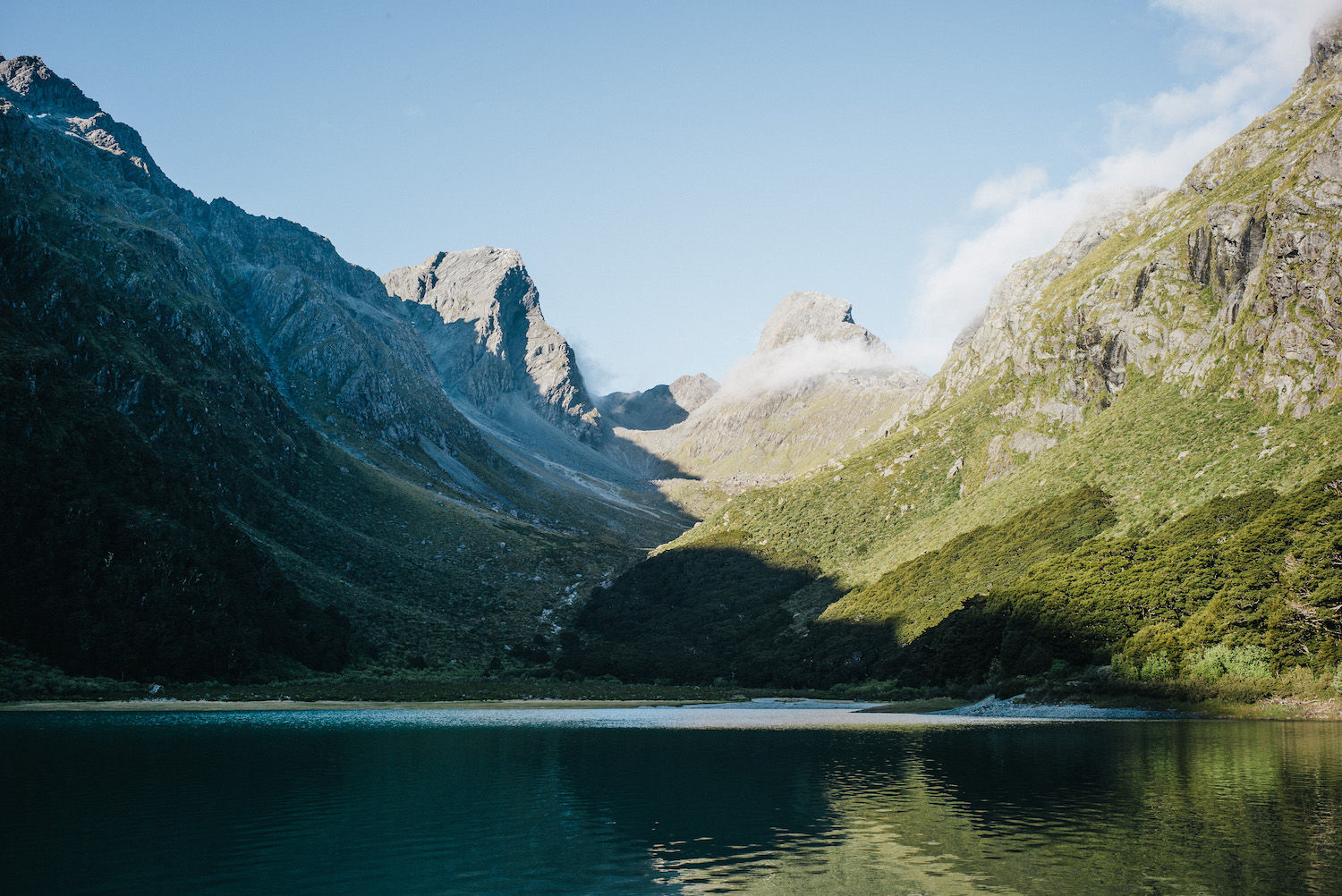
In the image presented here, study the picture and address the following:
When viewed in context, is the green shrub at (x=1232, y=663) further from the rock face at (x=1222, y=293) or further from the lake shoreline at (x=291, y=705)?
the lake shoreline at (x=291, y=705)

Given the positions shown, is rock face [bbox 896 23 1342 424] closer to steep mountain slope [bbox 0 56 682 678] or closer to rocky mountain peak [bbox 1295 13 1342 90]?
rocky mountain peak [bbox 1295 13 1342 90]

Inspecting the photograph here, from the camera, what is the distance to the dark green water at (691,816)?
21.9 metres

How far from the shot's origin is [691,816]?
101 ft

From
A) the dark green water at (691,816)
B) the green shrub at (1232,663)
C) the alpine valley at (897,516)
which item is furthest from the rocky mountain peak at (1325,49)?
the dark green water at (691,816)

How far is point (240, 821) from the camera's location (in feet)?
96.0

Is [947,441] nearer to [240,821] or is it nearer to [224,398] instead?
[240,821]

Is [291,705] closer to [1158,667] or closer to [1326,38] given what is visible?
[1158,667]

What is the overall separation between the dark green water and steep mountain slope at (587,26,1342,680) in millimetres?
29044

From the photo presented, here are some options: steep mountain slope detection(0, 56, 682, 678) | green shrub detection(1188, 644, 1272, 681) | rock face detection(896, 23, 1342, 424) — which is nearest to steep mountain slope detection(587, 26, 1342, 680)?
rock face detection(896, 23, 1342, 424)

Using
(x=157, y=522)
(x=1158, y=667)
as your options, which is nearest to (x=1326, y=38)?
(x=1158, y=667)

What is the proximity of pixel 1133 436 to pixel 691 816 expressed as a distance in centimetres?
10030

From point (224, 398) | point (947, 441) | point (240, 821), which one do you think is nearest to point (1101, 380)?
point (947, 441)

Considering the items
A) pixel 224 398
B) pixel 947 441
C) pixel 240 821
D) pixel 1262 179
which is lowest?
pixel 240 821

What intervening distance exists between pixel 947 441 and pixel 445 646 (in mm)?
101288
